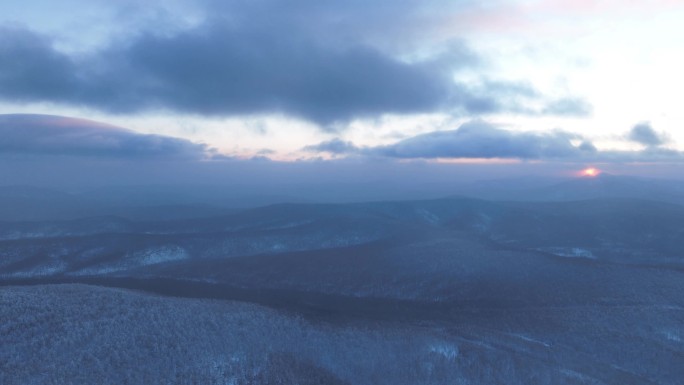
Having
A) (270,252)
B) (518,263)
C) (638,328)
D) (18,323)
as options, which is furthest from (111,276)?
(638,328)

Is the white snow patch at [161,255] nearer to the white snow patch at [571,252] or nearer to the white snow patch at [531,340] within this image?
the white snow patch at [531,340]

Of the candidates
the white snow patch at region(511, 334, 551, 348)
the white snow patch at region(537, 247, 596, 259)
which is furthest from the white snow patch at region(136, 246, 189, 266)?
the white snow patch at region(537, 247, 596, 259)

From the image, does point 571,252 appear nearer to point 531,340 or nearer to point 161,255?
point 531,340

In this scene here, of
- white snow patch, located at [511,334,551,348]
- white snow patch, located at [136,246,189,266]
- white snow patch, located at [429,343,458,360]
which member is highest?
white snow patch, located at [136,246,189,266]

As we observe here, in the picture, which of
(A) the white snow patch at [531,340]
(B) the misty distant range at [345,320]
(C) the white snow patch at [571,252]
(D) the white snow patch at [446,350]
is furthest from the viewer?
(C) the white snow patch at [571,252]

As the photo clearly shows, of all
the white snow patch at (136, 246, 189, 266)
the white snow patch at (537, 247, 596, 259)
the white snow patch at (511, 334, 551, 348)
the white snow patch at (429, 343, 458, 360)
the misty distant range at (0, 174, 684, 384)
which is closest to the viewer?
the misty distant range at (0, 174, 684, 384)

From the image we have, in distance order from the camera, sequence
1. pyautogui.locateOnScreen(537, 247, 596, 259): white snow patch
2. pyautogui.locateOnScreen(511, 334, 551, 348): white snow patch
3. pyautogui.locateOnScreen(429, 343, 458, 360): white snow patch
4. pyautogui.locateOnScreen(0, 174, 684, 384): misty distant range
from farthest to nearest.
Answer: pyautogui.locateOnScreen(537, 247, 596, 259): white snow patch, pyautogui.locateOnScreen(511, 334, 551, 348): white snow patch, pyautogui.locateOnScreen(429, 343, 458, 360): white snow patch, pyautogui.locateOnScreen(0, 174, 684, 384): misty distant range

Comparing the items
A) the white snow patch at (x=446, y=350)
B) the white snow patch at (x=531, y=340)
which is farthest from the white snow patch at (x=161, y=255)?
the white snow patch at (x=531, y=340)

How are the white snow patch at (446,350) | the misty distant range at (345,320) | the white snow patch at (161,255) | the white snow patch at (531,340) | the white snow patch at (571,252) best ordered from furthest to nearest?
the white snow patch at (571,252)
the white snow patch at (161,255)
the white snow patch at (531,340)
the white snow patch at (446,350)
the misty distant range at (345,320)

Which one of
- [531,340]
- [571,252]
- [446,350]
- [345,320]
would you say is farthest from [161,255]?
[571,252]

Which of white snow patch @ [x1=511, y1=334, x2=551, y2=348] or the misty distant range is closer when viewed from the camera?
the misty distant range

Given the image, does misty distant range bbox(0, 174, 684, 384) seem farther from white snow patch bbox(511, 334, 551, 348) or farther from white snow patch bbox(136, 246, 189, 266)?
white snow patch bbox(136, 246, 189, 266)
